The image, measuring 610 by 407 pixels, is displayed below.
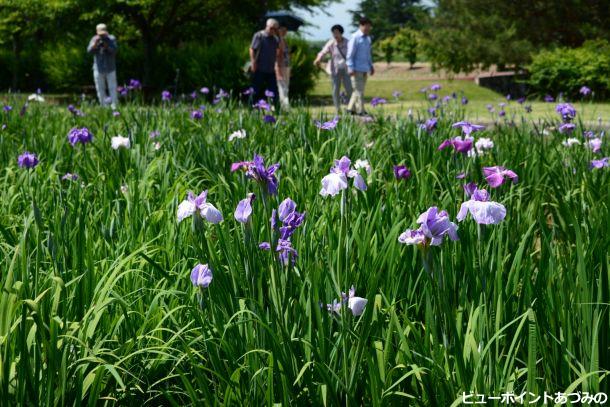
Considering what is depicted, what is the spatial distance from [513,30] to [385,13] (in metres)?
49.9

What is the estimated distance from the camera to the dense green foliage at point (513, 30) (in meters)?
21.6

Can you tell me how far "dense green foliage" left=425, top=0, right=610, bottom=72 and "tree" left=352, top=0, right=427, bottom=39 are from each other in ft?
143

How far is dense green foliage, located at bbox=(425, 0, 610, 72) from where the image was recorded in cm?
2156

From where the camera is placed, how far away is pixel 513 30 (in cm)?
2161

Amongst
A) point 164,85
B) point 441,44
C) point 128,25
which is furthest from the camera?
point 441,44

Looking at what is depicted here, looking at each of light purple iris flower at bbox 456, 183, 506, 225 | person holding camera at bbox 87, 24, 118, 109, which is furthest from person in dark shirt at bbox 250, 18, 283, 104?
light purple iris flower at bbox 456, 183, 506, 225

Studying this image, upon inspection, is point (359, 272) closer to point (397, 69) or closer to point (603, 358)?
point (603, 358)

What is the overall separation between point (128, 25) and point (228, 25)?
3355mm

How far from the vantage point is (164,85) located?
816 inches

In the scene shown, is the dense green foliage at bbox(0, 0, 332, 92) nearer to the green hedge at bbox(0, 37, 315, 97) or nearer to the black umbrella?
the green hedge at bbox(0, 37, 315, 97)

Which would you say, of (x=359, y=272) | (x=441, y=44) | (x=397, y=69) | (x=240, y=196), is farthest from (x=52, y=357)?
(x=397, y=69)

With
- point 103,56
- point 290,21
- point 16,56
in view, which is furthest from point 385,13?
point 103,56

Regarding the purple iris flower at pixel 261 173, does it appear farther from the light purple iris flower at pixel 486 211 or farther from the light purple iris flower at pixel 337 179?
the light purple iris flower at pixel 486 211

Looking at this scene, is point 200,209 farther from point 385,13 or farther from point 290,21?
point 385,13
